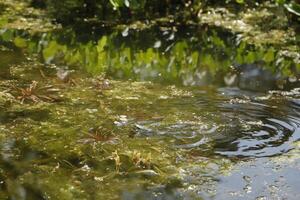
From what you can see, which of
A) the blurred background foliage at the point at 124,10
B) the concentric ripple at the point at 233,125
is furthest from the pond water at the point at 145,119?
the blurred background foliage at the point at 124,10

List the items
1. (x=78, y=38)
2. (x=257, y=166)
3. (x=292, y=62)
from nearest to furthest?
1. (x=257, y=166)
2. (x=292, y=62)
3. (x=78, y=38)

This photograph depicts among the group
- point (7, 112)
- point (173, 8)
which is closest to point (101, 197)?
point (7, 112)

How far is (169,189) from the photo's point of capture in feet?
6.78

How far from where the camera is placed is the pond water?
2.11m

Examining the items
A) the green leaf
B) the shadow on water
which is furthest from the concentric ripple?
the green leaf

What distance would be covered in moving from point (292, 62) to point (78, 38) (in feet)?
5.85

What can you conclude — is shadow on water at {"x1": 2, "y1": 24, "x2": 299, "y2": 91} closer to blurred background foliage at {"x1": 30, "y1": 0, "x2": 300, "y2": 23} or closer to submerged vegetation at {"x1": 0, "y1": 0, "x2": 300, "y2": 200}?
submerged vegetation at {"x1": 0, "y1": 0, "x2": 300, "y2": 200}

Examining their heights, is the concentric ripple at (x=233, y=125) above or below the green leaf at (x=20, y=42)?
below

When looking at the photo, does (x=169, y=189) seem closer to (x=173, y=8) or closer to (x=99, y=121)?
(x=99, y=121)

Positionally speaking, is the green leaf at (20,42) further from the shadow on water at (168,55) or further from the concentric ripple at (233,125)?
the concentric ripple at (233,125)

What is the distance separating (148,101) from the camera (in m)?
3.02

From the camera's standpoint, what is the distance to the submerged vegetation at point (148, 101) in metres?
2.14

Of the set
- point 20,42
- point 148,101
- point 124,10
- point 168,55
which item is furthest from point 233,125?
point 124,10

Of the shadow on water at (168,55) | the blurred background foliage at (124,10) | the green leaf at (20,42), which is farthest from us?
the blurred background foliage at (124,10)
